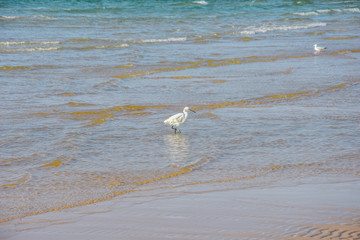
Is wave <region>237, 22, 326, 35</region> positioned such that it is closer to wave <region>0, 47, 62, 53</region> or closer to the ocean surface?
the ocean surface

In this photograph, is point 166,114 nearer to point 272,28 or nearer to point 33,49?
point 33,49

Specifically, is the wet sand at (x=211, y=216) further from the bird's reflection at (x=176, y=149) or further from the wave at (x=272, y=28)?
the wave at (x=272, y=28)

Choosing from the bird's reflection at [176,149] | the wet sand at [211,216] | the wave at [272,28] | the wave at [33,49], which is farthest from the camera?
the wave at [272,28]

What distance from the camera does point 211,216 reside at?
473 cm

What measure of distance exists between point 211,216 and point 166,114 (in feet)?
15.1

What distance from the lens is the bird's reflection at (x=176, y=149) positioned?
21.8ft

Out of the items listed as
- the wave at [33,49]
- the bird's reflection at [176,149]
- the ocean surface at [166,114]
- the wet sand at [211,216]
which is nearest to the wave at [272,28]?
the ocean surface at [166,114]

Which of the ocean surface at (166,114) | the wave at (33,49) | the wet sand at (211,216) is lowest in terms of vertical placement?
the wave at (33,49)

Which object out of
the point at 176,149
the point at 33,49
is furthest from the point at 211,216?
the point at 33,49

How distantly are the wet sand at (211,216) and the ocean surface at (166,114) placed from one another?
0.24 metres

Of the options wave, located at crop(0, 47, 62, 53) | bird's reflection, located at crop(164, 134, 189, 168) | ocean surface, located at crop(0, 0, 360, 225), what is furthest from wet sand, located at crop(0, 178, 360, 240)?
wave, located at crop(0, 47, 62, 53)

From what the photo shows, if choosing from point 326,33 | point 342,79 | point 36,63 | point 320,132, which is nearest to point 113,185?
point 320,132

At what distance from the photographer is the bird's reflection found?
664cm

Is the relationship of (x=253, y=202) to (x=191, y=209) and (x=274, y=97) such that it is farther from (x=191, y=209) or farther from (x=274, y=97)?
(x=274, y=97)
